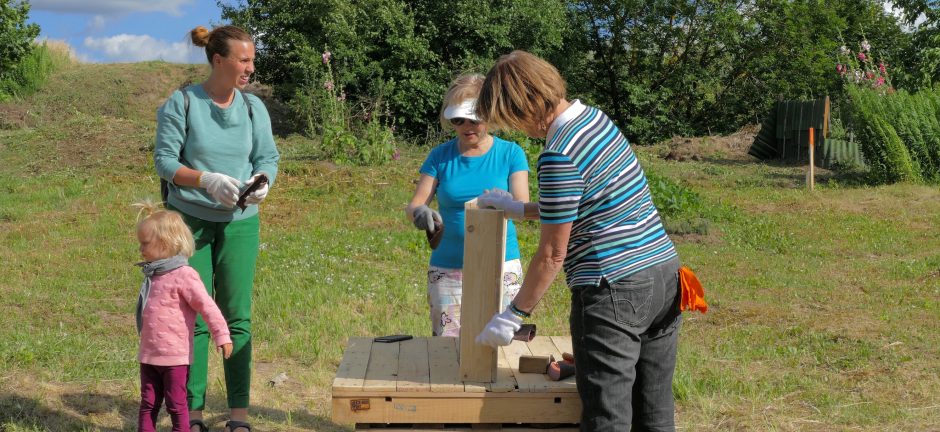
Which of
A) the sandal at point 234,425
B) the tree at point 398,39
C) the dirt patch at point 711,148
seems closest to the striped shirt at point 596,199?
the sandal at point 234,425

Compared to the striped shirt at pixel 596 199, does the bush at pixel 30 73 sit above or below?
above

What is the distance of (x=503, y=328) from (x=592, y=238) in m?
0.41

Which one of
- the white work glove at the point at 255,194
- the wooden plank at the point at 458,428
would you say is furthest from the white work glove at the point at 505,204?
the white work glove at the point at 255,194

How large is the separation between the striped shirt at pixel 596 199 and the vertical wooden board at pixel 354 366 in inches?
32.0

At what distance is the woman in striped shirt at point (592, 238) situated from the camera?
109 inches

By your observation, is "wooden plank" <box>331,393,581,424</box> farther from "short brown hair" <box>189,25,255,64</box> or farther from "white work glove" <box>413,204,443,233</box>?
"short brown hair" <box>189,25,255,64</box>

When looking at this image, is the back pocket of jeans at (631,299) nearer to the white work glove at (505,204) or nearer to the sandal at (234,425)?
the white work glove at (505,204)

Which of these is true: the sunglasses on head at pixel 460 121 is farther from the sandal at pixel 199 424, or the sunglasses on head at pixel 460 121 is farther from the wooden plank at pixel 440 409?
the sandal at pixel 199 424

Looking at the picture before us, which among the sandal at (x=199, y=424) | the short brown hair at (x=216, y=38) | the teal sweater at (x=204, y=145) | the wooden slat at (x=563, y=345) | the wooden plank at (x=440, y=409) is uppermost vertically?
the short brown hair at (x=216, y=38)

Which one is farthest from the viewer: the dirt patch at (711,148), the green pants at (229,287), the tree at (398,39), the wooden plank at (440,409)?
the tree at (398,39)

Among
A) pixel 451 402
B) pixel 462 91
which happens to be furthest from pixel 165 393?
pixel 462 91

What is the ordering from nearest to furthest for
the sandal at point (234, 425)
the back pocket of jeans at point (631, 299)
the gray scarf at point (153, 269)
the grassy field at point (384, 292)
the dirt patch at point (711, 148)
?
the back pocket of jeans at point (631, 299) → the gray scarf at point (153, 269) → the sandal at point (234, 425) → the grassy field at point (384, 292) → the dirt patch at point (711, 148)

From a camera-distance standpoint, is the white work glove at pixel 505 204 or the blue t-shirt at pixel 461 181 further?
the blue t-shirt at pixel 461 181

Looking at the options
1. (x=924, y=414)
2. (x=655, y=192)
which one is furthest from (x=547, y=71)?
(x=655, y=192)
